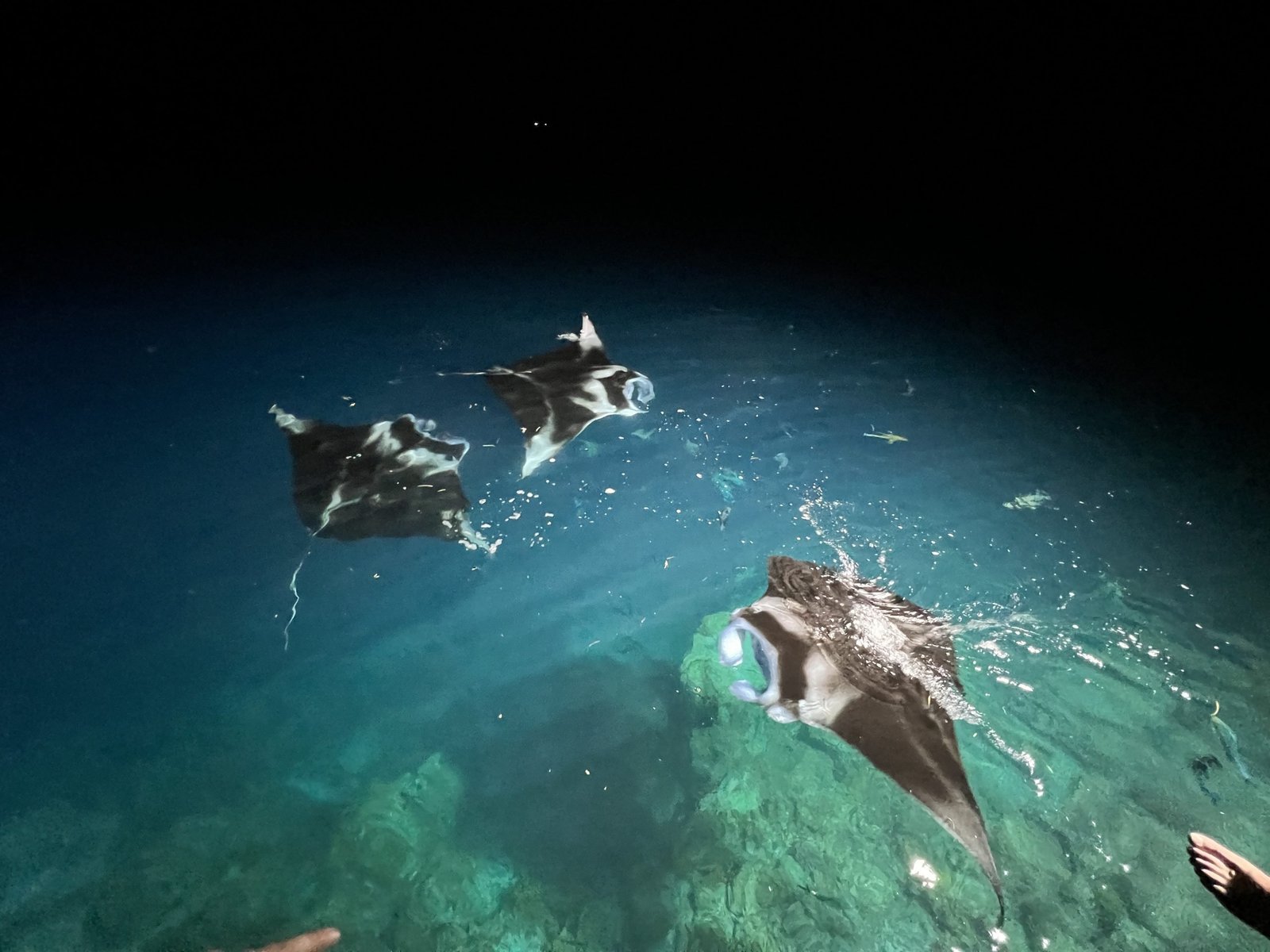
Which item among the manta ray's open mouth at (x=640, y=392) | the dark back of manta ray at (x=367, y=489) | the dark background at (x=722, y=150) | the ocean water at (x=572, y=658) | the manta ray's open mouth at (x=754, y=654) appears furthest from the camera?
the dark background at (x=722, y=150)

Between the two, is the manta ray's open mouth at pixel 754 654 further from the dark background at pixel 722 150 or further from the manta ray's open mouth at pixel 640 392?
the dark background at pixel 722 150

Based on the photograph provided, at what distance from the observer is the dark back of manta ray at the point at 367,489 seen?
3014mm

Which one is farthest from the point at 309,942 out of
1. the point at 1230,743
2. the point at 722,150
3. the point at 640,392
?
the point at 722,150

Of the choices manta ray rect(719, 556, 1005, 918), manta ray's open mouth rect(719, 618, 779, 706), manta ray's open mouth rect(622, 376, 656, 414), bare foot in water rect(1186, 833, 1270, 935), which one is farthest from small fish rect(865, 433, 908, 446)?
bare foot in water rect(1186, 833, 1270, 935)

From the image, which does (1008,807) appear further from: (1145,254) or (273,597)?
(1145,254)

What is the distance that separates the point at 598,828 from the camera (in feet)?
7.57

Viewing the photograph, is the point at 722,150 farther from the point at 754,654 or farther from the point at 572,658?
the point at 572,658

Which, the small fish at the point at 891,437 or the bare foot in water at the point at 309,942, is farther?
the small fish at the point at 891,437

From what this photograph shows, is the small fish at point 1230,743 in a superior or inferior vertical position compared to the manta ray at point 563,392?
inferior

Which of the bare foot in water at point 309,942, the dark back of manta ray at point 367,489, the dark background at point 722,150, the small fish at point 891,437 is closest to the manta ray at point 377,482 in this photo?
the dark back of manta ray at point 367,489

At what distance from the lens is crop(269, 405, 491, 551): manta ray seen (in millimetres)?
3027

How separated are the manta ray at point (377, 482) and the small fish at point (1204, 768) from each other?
3168mm

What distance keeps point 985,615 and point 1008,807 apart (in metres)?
0.86

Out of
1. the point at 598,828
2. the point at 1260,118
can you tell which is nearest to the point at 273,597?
the point at 598,828
